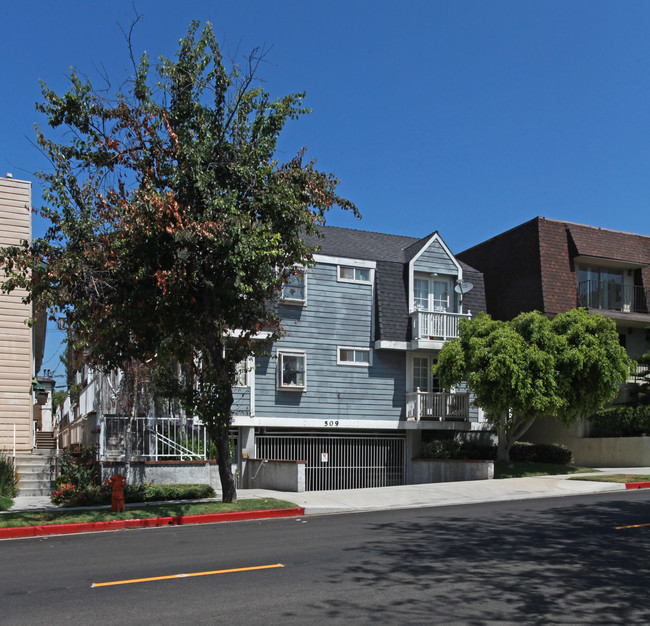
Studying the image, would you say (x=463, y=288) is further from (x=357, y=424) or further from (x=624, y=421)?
(x=624, y=421)

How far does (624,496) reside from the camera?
1692 cm

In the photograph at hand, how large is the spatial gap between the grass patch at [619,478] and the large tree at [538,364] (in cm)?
246

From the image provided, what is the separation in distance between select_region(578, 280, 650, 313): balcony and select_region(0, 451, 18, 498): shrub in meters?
20.8

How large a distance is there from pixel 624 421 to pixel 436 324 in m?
7.49

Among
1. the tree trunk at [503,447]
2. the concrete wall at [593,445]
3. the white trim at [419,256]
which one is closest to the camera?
the tree trunk at [503,447]

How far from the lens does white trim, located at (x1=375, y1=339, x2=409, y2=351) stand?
27.2 metres

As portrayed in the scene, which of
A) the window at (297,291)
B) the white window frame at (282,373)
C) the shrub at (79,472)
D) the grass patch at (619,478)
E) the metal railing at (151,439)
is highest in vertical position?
the window at (297,291)

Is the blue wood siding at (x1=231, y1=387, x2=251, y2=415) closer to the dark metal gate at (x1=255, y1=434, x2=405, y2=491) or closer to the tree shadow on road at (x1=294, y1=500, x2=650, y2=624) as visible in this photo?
the dark metal gate at (x1=255, y1=434, x2=405, y2=491)

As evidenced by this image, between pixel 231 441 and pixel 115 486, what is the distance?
10.3m

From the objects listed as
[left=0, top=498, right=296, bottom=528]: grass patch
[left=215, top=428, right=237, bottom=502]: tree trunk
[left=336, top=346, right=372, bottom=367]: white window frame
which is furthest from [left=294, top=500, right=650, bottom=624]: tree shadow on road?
[left=336, top=346, right=372, bottom=367]: white window frame

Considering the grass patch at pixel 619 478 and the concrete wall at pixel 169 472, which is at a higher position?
the concrete wall at pixel 169 472

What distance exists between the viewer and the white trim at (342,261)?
2683cm

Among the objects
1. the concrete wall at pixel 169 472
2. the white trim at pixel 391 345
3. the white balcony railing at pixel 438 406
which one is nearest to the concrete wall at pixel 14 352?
the concrete wall at pixel 169 472

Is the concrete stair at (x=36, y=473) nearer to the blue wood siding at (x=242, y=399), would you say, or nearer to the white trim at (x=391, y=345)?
the blue wood siding at (x=242, y=399)
